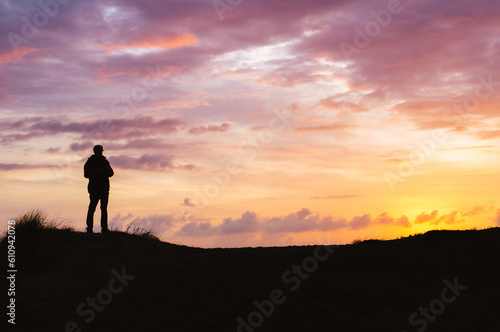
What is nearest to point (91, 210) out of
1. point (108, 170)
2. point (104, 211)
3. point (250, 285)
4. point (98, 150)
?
point (104, 211)

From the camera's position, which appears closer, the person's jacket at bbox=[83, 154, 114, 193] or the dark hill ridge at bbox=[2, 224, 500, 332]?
the dark hill ridge at bbox=[2, 224, 500, 332]

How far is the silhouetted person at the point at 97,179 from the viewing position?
15.3 metres

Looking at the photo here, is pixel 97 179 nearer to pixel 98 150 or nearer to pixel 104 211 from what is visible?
pixel 98 150

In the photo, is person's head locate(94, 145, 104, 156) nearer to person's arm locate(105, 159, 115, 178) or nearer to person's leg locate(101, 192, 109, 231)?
person's arm locate(105, 159, 115, 178)

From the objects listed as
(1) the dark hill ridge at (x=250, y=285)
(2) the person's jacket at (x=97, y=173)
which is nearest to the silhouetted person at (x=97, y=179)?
(2) the person's jacket at (x=97, y=173)

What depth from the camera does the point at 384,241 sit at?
54.7ft

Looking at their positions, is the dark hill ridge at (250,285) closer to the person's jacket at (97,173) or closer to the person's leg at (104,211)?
the person's leg at (104,211)

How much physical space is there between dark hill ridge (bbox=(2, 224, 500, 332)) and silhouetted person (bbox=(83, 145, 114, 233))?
2.80ft

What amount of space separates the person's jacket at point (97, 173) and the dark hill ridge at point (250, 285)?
1469mm

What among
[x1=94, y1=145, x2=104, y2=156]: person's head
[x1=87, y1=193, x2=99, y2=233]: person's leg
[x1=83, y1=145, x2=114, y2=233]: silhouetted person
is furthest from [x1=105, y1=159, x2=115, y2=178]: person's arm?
[x1=87, y1=193, x2=99, y2=233]: person's leg

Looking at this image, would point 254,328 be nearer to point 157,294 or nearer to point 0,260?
point 157,294

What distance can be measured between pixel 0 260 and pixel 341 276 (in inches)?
340

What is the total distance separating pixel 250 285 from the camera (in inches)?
436

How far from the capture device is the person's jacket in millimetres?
15297
